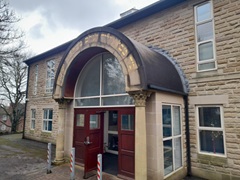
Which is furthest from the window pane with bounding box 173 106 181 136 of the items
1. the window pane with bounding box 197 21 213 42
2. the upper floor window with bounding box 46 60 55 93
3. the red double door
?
the upper floor window with bounding box 46 60 55 93

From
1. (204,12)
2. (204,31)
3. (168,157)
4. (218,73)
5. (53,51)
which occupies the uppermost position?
(53,51)

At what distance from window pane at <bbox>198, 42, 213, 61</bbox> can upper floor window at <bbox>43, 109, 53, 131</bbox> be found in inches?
447

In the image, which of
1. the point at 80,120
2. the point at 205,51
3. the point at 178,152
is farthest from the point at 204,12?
the point at 80,120

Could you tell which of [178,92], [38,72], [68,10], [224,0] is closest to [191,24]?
[224,0]

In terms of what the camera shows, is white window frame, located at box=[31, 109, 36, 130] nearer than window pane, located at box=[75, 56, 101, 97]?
No

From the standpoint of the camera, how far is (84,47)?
7203mm

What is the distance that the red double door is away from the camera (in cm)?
601

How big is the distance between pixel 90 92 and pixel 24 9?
604 centimetres

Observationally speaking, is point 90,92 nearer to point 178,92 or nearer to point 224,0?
point 178,92

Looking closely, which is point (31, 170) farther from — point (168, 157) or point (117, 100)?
point (168, 157)

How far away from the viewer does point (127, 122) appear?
20.5 feet

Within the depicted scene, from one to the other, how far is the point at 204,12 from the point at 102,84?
5.13 m

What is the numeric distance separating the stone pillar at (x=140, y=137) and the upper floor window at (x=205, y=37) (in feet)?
9.99

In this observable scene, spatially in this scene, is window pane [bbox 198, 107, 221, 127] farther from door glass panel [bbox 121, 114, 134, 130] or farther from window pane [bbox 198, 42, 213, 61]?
door glass panel [bbox 121, 114, 134, 130]
